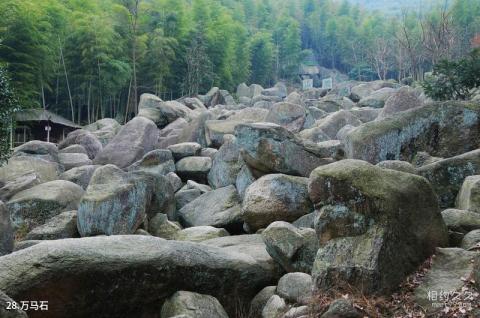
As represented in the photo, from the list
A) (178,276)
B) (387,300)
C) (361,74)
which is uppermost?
(387,300)

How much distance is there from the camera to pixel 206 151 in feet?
56.4

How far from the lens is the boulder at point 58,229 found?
10.4m

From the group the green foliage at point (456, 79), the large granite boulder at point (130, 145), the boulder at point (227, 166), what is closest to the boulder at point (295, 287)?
the boulder at point (227, 166)

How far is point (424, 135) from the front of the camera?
10.5 m

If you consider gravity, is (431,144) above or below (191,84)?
above

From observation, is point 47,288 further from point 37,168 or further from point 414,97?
point 414,97

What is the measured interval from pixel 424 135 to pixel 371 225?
16.6ft

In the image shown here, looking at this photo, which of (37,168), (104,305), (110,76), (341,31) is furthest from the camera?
(341,31)

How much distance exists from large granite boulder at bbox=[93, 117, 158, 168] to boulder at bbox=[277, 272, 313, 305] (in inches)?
482

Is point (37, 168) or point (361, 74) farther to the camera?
point (361, 74)

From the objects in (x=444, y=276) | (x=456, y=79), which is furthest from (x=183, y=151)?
A: (x=444, y=276)

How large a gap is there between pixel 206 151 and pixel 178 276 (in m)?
10.6

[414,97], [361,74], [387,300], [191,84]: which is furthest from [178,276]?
[361,74]

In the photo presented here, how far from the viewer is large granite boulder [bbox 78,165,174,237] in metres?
10.2
